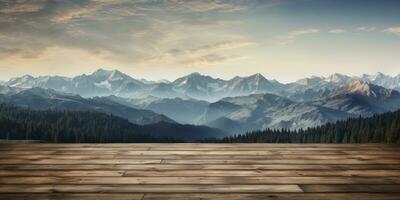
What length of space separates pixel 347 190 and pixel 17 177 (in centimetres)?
550

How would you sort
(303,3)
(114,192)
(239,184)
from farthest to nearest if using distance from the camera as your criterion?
(303,3) → (239,184) → (114,192)

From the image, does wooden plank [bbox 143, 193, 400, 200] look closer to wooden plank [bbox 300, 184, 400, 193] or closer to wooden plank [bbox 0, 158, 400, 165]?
wooden plank [bbox 300, 184, 400, 193]

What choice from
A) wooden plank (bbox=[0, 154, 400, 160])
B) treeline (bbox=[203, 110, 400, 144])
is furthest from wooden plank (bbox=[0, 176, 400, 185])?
treeline (bbox=[203, 110, 400, 144])

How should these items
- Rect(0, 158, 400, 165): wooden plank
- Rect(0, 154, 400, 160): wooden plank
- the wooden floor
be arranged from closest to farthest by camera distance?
the wooden floor, Rect(0, 158, 400, 165): wooden plank, Rect(0, 154, 400, 160): wooden plank

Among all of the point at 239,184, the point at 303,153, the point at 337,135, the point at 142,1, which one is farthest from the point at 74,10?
the point at 337,135

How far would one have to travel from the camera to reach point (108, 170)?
23.5 feet

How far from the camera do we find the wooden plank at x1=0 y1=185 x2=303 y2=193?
18.3 feet

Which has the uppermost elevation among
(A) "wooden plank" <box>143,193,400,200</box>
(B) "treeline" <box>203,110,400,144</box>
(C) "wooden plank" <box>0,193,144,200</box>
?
(A) "wooden plank" <box>143,193,400,200</box>

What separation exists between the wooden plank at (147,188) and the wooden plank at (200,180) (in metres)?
0.21

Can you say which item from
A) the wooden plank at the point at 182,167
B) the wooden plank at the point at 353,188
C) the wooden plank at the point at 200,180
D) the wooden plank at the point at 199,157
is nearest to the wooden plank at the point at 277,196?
the wooden plank at the point at 353,188

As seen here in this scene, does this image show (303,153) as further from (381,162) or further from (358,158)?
(381,162)

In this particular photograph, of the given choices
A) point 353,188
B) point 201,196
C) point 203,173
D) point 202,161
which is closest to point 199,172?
point 203,173

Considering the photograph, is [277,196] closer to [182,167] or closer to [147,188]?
[147,188]

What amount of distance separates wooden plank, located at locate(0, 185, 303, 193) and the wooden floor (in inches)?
0.6
